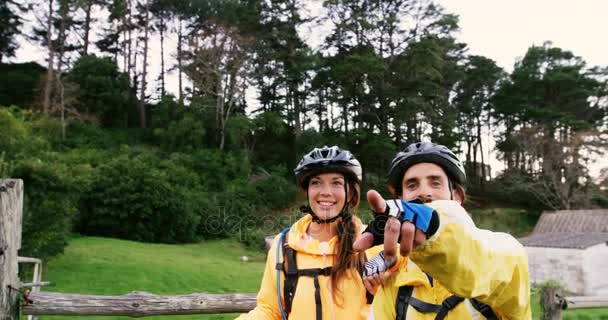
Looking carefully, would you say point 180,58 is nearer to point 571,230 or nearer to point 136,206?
point 136,206

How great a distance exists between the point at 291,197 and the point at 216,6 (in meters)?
15.0

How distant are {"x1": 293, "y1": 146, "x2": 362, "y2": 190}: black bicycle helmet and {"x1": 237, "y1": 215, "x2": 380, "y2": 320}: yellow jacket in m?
0.36

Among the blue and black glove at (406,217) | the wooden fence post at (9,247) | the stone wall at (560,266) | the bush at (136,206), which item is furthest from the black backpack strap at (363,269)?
the bush at (136,206)

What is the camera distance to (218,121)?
28453 millimetres

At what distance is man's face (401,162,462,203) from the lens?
1735 millimetres

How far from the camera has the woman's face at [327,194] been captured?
2482mm

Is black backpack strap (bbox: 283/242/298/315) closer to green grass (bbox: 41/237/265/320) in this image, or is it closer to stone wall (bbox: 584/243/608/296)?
green grass (bbox: 41/237/265/320)

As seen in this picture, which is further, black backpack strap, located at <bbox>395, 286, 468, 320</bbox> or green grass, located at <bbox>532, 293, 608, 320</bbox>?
green grass, located at <bbox>532, 293, 608, 320</bbox>

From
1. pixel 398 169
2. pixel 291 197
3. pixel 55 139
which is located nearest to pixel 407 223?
pixel 398 169

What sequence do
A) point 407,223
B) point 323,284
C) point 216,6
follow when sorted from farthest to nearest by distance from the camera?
point 216,6
point 323,284
point 407,223

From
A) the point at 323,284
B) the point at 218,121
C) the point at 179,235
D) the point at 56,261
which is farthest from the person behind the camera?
the point at 218,121

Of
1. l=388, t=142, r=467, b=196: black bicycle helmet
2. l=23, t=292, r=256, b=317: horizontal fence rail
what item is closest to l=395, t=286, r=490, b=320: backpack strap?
l=388, t=142, r=467, b=196: black bicycle helmet

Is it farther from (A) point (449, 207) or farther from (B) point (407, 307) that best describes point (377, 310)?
(A) point (449, 207)

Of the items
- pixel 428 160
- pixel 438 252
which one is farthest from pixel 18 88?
pixel 438 252
